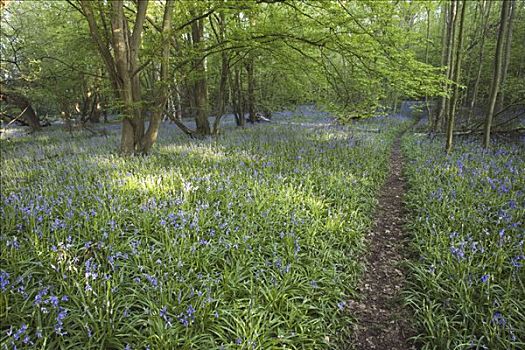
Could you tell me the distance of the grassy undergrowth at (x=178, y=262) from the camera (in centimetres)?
254

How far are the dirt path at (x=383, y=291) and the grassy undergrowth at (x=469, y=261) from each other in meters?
0.20

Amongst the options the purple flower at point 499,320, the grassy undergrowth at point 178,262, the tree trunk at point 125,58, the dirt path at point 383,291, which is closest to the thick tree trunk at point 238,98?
the tree trunk at point 125,58

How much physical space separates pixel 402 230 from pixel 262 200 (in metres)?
2.53

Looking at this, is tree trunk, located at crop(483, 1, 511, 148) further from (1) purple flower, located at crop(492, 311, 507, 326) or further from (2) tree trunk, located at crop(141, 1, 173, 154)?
(2) tree trunk, located at crop(141, 1, 173, 154)

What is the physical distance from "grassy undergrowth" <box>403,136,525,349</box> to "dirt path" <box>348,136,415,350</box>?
0.20 m

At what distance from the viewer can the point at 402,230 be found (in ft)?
16.8

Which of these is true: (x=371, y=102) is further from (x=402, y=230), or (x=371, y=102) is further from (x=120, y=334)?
(x=120, y=334)

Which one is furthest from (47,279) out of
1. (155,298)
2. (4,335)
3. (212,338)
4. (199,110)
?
(199,110)

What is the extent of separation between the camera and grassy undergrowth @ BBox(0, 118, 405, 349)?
8.34 feet

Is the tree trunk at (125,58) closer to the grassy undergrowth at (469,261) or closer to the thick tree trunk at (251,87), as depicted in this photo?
the thick tree trunk at (251,87)

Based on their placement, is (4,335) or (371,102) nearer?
(4,335)

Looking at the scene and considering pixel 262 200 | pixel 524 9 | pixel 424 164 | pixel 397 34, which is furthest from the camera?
pixel 524 9

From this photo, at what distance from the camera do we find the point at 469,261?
3387mm

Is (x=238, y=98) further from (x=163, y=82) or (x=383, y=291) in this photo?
(x=383, y=291)
